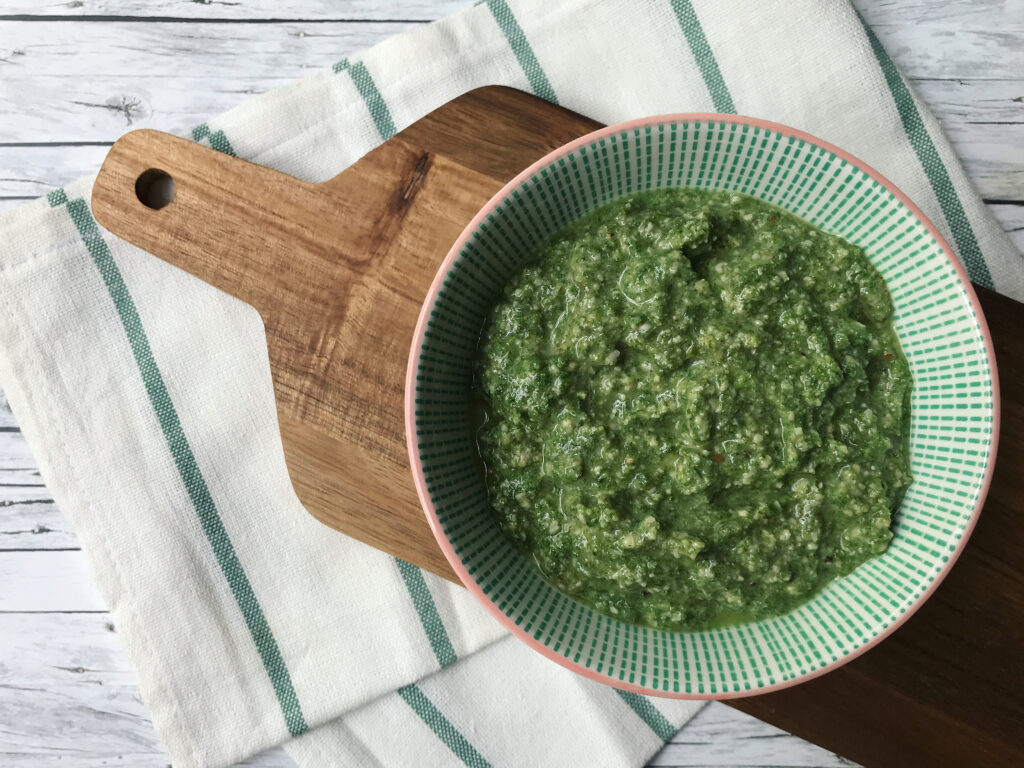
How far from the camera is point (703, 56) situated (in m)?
2.84

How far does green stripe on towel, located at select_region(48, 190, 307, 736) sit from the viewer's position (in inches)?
117

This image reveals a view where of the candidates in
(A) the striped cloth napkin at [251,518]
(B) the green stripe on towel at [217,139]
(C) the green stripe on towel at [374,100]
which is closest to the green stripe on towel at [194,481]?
(A) the striped cloth napkin at [251,518]

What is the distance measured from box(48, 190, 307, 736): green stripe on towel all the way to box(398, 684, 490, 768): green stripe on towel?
40 cm

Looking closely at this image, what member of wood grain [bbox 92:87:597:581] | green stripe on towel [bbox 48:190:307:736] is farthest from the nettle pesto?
green stripe on towel [bbox 48:190:307:736]

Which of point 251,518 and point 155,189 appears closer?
point 155,189

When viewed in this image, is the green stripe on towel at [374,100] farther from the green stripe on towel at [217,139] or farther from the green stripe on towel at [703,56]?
the green stripe on towel at [703,56]

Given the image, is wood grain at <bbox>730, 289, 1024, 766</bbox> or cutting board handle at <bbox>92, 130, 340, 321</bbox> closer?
wood grain at <bbox>730, 289, 1024, 766</bbox>

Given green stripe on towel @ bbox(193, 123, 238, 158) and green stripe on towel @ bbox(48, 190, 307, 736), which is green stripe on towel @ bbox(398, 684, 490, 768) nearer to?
green stripe on towel @ bbox(48, 190, 307, 736)

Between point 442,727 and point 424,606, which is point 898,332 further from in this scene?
point 442,727

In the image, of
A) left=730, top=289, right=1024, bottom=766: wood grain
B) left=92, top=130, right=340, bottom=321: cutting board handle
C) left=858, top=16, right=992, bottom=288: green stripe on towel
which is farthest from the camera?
left=858, top=16, right=992, bottom=288: green stripe on towel

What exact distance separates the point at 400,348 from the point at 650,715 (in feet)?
5.41

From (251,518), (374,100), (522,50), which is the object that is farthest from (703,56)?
(251,518)

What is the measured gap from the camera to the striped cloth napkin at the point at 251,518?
2928 millimetres

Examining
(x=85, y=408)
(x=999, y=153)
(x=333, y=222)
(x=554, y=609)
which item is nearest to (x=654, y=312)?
(x=554, y=609)
